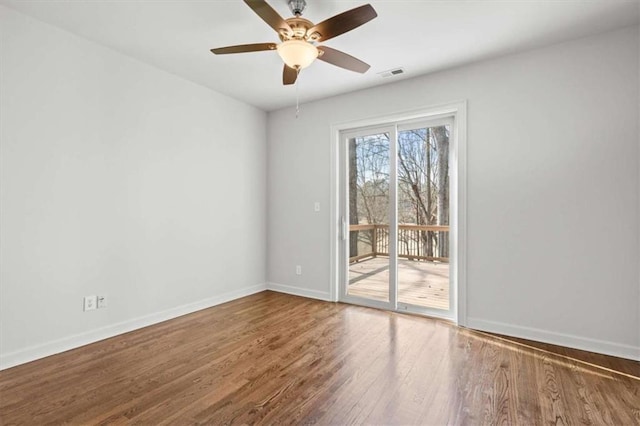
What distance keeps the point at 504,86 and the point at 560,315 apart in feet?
6.98

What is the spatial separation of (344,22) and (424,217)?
2.31 m

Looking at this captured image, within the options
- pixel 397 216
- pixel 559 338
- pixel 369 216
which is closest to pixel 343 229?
pixel 369 216

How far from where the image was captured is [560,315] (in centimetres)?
275

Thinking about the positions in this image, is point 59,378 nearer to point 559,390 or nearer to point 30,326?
point 30,326

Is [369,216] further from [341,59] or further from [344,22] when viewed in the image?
[344,22]

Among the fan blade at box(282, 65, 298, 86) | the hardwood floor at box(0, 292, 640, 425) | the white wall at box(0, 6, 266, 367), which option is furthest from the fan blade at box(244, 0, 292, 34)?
the hardwood floor at box(0, 292, 640, 425)

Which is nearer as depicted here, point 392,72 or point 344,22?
point 344,22

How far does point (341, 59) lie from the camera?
2375 millimetres

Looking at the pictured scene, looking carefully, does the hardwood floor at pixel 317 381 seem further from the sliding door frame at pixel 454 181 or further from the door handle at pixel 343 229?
the door handle at pixel 343 229

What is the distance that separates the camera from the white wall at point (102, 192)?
2.38 m

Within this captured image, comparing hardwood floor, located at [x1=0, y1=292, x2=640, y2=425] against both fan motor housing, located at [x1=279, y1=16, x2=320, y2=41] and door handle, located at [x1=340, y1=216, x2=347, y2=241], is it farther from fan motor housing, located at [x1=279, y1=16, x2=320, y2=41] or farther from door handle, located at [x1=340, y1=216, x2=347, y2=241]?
fan motor housing, located at [x1=279, y1=16, x2=320, y2=41]

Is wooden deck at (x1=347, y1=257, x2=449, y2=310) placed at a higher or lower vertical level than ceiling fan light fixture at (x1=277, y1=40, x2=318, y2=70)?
lower

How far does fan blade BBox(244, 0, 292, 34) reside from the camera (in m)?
1.76

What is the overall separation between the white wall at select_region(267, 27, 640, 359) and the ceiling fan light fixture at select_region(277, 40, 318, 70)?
5.78 ft
